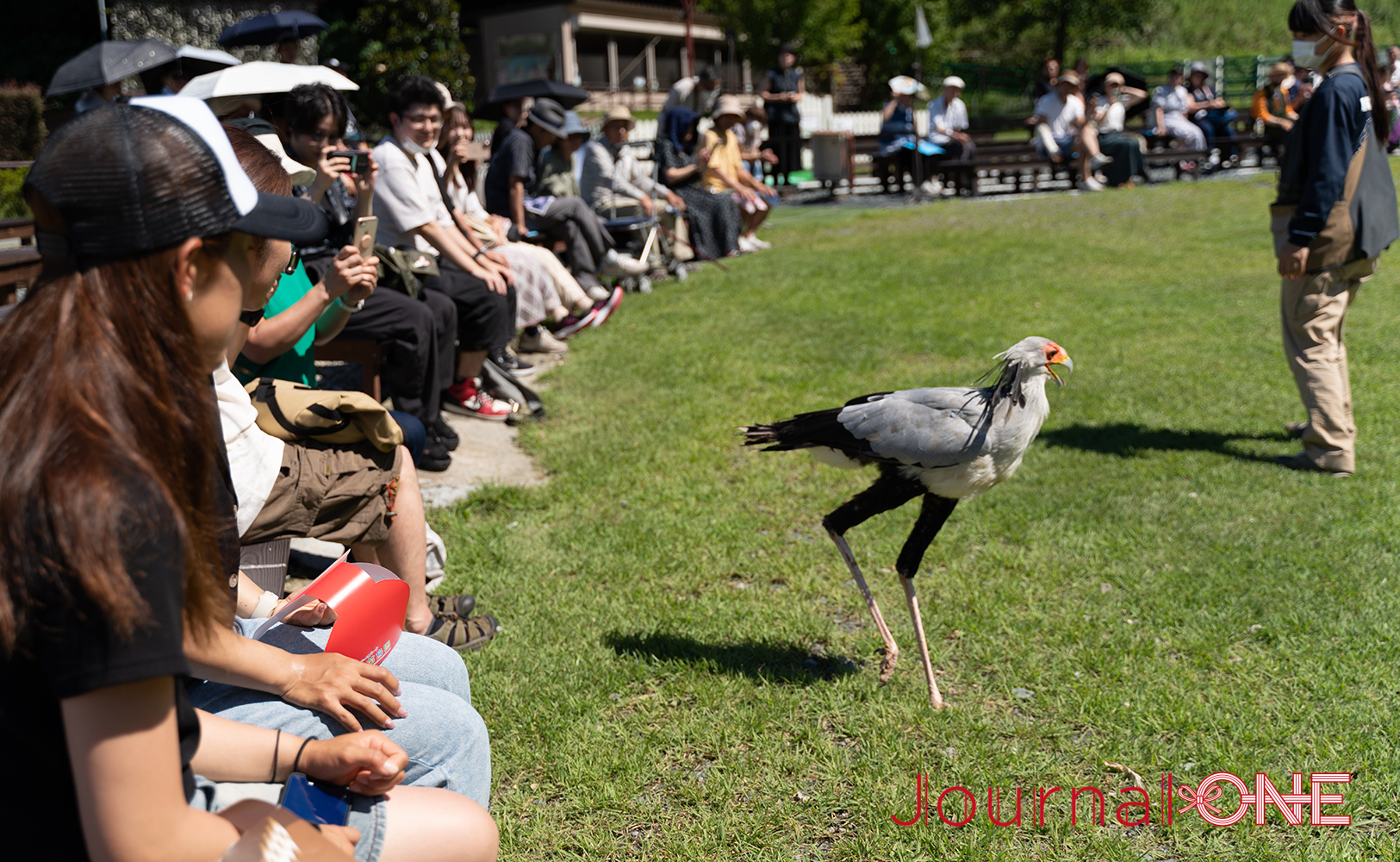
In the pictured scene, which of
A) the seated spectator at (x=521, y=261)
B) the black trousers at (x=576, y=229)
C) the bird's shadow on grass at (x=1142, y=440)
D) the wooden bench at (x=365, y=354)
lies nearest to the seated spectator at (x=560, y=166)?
the black trousers at (x=576, y=229)

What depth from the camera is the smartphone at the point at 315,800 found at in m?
1.68

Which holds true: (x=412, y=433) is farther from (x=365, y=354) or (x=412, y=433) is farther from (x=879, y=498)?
(x=879, y=498)

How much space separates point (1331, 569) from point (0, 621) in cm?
459

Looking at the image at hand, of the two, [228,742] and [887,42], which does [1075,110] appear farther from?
[887,42]

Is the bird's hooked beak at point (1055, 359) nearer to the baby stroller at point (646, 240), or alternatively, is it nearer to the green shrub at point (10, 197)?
the baby stroller at point (646, 240)

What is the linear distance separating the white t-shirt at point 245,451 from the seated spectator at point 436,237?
119 inches

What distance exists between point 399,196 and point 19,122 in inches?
728

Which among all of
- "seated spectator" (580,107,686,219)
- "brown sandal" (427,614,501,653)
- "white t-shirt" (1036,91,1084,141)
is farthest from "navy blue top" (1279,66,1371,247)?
"white t-shirt" (1036,91,1084,141)

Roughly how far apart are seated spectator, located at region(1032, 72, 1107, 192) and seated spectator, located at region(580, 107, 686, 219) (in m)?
10.4

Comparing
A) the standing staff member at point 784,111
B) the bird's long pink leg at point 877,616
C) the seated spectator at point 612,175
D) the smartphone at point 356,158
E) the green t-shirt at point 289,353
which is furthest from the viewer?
the standing staff member at point 784,111

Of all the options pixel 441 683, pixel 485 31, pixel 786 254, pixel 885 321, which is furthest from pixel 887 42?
pixel 441 683

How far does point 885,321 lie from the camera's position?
858 centimetres

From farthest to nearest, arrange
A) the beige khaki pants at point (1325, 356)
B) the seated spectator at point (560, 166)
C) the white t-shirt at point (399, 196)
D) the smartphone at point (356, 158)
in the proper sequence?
1. the seated spectator at point (560, 166)
2. the white t-shirt at point (399, 196)
3. the beige khaki pants at point (1325, 356)
4. the smartphone at point (356, 158)

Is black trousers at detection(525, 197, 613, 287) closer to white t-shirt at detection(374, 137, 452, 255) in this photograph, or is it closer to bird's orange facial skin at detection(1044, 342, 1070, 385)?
white t-shirt at detection(374, 137, 452, 255)
